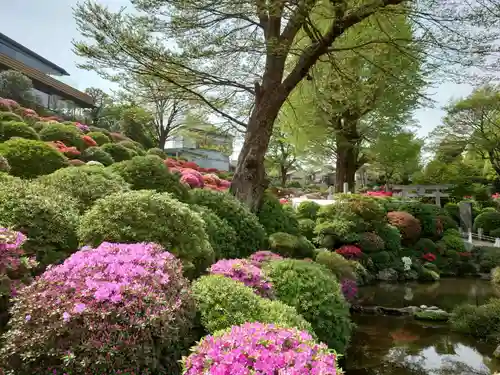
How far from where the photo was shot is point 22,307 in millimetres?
2543

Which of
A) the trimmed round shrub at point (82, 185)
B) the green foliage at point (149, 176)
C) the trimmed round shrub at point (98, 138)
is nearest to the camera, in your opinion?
the trimmed round shrub at point (82, 185)

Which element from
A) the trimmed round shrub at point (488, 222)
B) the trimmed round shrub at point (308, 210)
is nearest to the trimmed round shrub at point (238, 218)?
the trimmed round shrub at point (308, 210)

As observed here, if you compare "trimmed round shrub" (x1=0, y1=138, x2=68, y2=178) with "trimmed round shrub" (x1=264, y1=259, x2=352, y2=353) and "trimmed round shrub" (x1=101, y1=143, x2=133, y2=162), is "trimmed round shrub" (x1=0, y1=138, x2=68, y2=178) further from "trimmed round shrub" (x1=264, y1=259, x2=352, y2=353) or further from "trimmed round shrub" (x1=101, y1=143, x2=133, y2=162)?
"trimmed round shrub" (x1=101, y1=143, x2=133, y2=162)

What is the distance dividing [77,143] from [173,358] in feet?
46.7

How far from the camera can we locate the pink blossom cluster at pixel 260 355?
198cm

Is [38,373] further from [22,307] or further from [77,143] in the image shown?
[77,143]

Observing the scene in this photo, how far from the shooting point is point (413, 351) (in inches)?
251

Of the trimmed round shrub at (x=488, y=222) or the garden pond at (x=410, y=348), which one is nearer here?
the garden pond at (x=410, y=348)

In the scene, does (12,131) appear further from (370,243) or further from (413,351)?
(413,351)

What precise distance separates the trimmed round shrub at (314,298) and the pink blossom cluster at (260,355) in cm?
240

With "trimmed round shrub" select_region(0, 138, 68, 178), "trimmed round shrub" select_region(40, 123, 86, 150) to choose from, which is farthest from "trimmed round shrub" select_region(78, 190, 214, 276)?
"trimmed round shrub" select_region(40, 123, 86, 150)

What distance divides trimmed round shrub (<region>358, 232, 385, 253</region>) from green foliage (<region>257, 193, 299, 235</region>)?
161 inches

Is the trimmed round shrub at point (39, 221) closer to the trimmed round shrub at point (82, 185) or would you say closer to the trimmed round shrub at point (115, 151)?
the trimmed round shrub at point (82, 185)

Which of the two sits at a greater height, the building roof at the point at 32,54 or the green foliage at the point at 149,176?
the building roof at the point at 32,54
